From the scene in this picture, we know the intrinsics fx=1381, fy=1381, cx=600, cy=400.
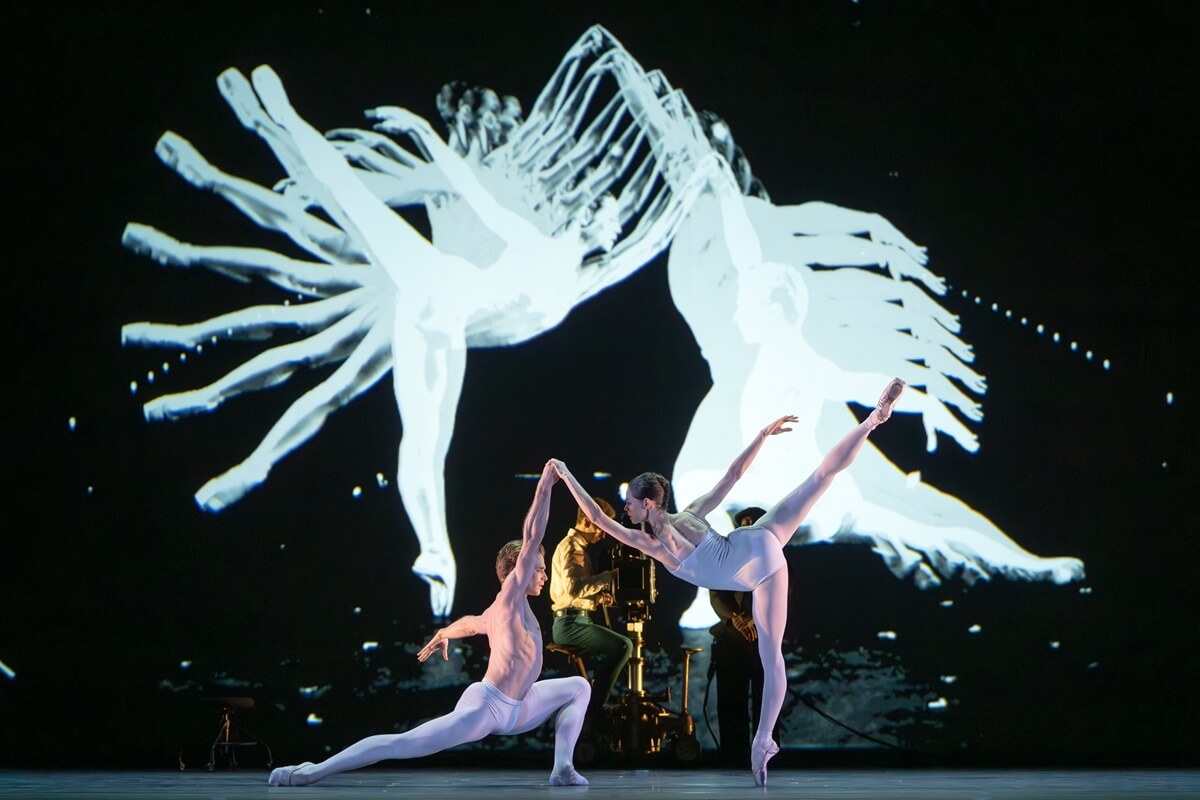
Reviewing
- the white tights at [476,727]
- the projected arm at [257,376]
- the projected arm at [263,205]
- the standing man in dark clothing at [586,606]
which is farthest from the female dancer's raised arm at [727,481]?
the projected arm at [263,205]

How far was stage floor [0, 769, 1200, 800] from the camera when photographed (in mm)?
5156

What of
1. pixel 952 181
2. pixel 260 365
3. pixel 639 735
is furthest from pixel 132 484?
pixel 952 181

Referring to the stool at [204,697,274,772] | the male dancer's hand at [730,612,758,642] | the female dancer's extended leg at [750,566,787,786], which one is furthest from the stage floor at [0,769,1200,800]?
the male dancer's hand at [730,612,758,642]

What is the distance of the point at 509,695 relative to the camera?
17.5 ft

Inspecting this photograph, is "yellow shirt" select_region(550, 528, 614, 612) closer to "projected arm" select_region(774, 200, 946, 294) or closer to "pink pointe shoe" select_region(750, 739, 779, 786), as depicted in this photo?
"pink pointe shoe" select_region(750, 739, 779, 786)

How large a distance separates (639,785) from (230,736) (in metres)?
2.81

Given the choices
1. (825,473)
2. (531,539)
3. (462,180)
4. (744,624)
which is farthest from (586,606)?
(462,180)

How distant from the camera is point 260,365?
26.3 ft

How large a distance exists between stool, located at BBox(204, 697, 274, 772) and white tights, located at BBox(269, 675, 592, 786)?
65.0 inches

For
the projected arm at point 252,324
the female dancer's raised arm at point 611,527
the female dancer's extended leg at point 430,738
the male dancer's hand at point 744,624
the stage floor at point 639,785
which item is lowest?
the stage floor at point 639,785

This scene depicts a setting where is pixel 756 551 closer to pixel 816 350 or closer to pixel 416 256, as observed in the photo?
pixel 816 350

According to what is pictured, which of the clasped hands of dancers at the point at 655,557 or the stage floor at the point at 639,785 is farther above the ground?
the clasped hands of dancers at the point at 655,557

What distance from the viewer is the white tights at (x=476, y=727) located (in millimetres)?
5066

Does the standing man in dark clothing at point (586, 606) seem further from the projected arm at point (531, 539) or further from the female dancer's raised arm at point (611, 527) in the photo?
the projected arm at point (531, 539)
